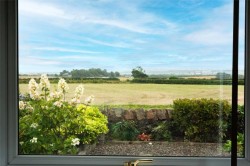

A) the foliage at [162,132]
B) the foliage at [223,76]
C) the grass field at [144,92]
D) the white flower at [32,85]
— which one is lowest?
the foliage at [162,132]

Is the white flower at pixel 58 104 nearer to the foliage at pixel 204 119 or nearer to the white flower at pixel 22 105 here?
the white flower at pixel 22 105

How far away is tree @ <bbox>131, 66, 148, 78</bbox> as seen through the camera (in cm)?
125

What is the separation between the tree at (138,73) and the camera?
1.25 metres

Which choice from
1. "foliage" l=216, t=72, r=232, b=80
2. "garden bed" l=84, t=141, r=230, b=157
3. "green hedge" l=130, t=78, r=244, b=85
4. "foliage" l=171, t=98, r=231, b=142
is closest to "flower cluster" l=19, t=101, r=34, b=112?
"garden bed" l=84, t=141, r=230, b=157

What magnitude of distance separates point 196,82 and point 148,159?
16.8 inches

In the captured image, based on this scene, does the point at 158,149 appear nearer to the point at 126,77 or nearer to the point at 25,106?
the point at 126,77

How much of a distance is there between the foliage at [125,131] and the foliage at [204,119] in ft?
0.73

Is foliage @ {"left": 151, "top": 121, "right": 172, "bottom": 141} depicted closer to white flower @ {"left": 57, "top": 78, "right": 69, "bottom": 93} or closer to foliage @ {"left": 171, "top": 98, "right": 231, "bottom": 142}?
foliage @ {"left": 171, "top": 98, "right": 231, "bottom": 142}

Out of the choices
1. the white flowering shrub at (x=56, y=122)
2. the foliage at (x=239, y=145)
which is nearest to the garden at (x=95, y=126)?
the white flowering shrub at (x=56, y=122)

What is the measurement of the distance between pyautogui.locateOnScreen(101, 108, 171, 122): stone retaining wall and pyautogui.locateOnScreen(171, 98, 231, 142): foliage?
0.09 m

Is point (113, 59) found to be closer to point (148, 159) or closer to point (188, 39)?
point (188, 39)

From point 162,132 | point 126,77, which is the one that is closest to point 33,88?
point 126,77

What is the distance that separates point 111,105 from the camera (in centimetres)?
125

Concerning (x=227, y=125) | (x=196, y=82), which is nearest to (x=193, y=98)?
(x=196, y=82)
